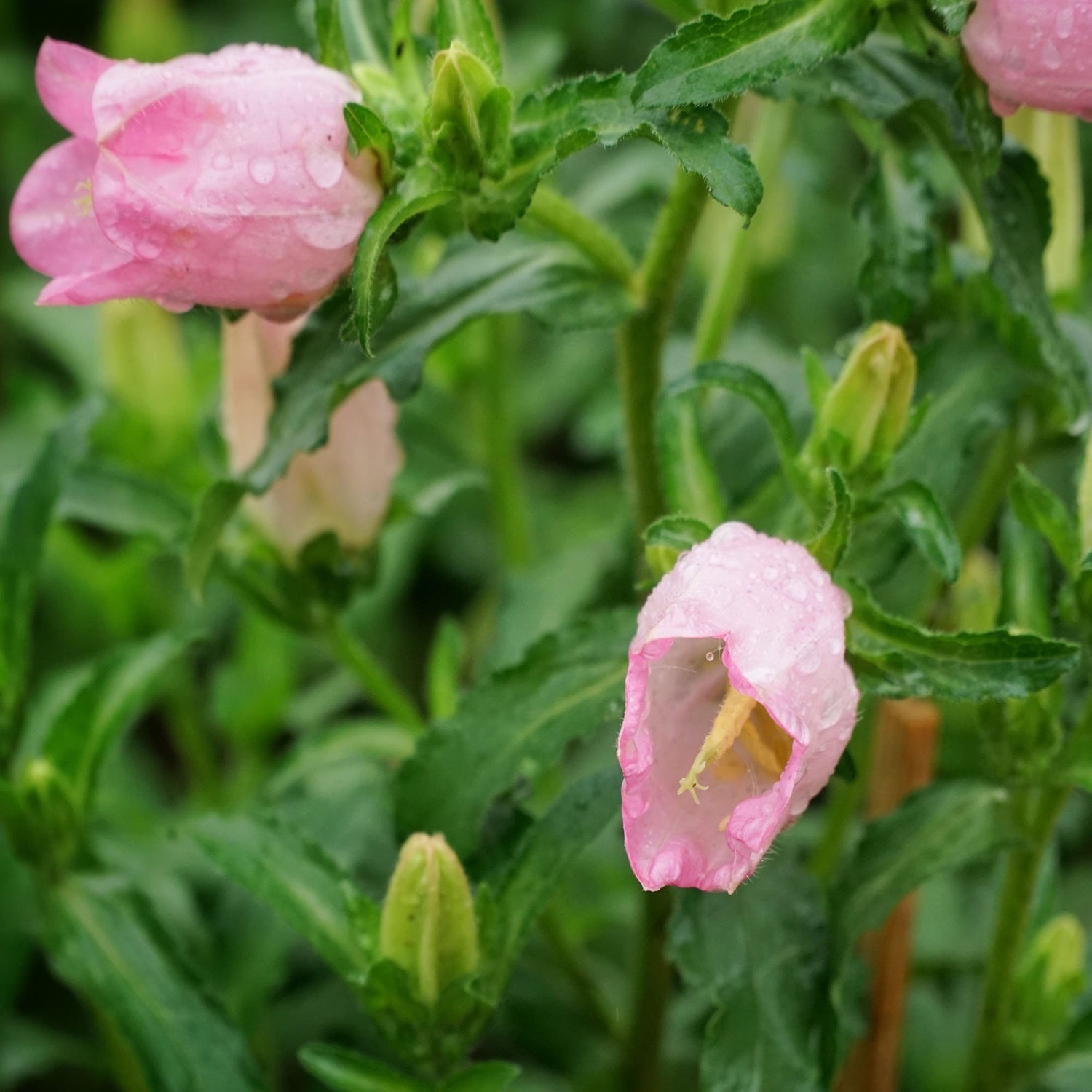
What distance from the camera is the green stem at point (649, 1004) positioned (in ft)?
3.67

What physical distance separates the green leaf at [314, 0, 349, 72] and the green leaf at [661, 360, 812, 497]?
28cm

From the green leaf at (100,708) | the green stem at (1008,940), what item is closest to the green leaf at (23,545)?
the green leaf at (100,708)

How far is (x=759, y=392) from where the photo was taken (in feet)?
3.01

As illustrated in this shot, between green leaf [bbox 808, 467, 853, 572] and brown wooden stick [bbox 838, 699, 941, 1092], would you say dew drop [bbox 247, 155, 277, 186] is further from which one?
brown wooden stick [bbox 838, 699, 941, 1092]

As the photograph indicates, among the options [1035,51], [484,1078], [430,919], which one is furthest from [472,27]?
[484,1078]

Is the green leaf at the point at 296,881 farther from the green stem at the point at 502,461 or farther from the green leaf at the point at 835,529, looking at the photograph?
the green stem at the point at 502,461

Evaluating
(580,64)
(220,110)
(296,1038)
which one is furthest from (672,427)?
(580,64)

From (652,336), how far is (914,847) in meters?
0.38

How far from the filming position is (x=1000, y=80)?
801 mm

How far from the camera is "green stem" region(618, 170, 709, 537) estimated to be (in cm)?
95

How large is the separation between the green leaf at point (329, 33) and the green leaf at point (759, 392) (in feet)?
0.91

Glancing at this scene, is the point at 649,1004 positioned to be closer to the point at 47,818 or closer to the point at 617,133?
the point at 47,818

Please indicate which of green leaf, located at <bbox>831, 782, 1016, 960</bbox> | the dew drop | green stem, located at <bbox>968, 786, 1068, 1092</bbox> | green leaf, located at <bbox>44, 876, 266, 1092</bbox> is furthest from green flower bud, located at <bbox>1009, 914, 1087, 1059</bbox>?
the dew drop

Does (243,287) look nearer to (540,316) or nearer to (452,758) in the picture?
(540,316)
